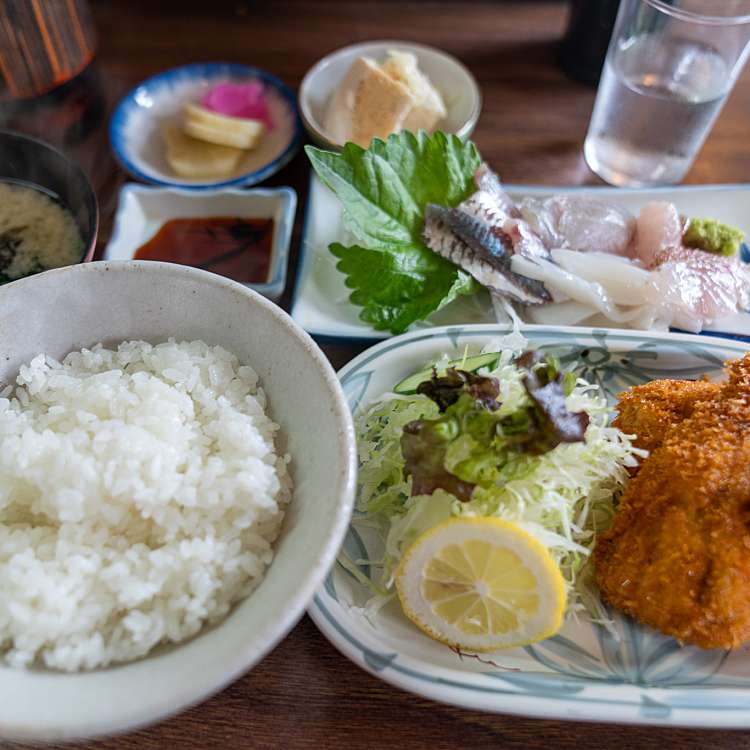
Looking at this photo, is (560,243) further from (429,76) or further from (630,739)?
(630,739)

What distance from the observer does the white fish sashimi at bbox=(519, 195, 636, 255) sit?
2031mm

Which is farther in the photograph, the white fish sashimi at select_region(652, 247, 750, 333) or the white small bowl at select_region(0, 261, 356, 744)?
the white fish sashimi at select_region(652, 247, 750, 333)

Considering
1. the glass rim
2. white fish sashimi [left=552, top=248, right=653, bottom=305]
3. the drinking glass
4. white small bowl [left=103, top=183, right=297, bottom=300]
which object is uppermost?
the glass rim

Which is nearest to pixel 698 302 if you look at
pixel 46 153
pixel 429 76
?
pixel 429 76

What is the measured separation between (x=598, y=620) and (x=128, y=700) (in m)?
0.92

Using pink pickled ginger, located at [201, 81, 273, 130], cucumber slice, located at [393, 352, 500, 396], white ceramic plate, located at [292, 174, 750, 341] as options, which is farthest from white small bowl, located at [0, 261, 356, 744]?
pink pickled ginger, located at [201, 81, 273, 130]

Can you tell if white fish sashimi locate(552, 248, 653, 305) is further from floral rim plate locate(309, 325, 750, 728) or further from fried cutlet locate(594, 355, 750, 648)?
floral rim plate locate(309, 325, 750, 728)

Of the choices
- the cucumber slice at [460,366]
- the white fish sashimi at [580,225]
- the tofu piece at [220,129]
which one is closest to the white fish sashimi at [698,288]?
the white fish sashimi at [580,225]

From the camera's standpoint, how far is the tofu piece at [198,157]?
7.80 feet

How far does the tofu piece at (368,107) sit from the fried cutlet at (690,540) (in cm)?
140

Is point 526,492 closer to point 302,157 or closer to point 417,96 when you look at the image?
point 417,96

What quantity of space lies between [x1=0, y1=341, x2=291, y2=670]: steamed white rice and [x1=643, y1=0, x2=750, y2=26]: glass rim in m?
1.74

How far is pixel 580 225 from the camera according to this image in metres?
2.04

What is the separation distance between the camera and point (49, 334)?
1.46 m
